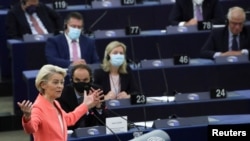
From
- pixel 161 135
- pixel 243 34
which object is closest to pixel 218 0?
pixel 243 34

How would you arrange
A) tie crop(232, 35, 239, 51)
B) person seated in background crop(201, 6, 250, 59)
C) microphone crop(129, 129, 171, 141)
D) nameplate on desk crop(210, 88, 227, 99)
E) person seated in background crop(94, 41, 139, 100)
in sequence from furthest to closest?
tie crop(232, 35, 239, 51) → person seated in background crop(201, 6, 250, 59) → person seated in background crop(94, 41, 139, 100) → nameplate on desk crop(210, 88, 227, 99) → microphone crop(129, 129, 171, 141)

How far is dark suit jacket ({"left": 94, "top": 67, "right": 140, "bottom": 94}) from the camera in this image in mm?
7918

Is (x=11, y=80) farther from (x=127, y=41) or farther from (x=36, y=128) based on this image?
(x=36, y=128)

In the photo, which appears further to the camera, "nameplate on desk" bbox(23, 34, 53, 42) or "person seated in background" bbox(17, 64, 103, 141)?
"nameplate on desk" bbox(23, 34, 53, 42)

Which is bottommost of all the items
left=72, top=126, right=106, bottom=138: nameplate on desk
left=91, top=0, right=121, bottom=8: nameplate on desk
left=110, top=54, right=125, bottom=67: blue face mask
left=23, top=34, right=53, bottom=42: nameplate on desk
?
left=72, top=126, right=106, bottom=138: nameplate on desk

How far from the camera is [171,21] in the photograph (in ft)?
32.6

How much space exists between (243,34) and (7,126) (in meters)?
2.68

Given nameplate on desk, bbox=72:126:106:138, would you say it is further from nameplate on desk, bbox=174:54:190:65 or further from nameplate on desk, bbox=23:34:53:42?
nameplate on desk, bbox=23:34:53:42

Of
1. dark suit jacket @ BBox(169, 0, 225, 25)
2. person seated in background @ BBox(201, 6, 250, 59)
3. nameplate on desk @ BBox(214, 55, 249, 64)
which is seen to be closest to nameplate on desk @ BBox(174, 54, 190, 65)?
nameplate on desk @ BBox(214, 55, 249, 64)

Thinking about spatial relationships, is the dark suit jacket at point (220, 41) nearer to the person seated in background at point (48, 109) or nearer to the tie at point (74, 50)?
the tie at point (74, 50)

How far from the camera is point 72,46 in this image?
867 cm

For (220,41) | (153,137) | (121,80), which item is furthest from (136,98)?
(153,137)

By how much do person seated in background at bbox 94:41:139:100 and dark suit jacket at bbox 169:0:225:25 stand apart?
6.72 feet

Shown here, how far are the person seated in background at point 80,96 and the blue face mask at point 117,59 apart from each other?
783 mm
